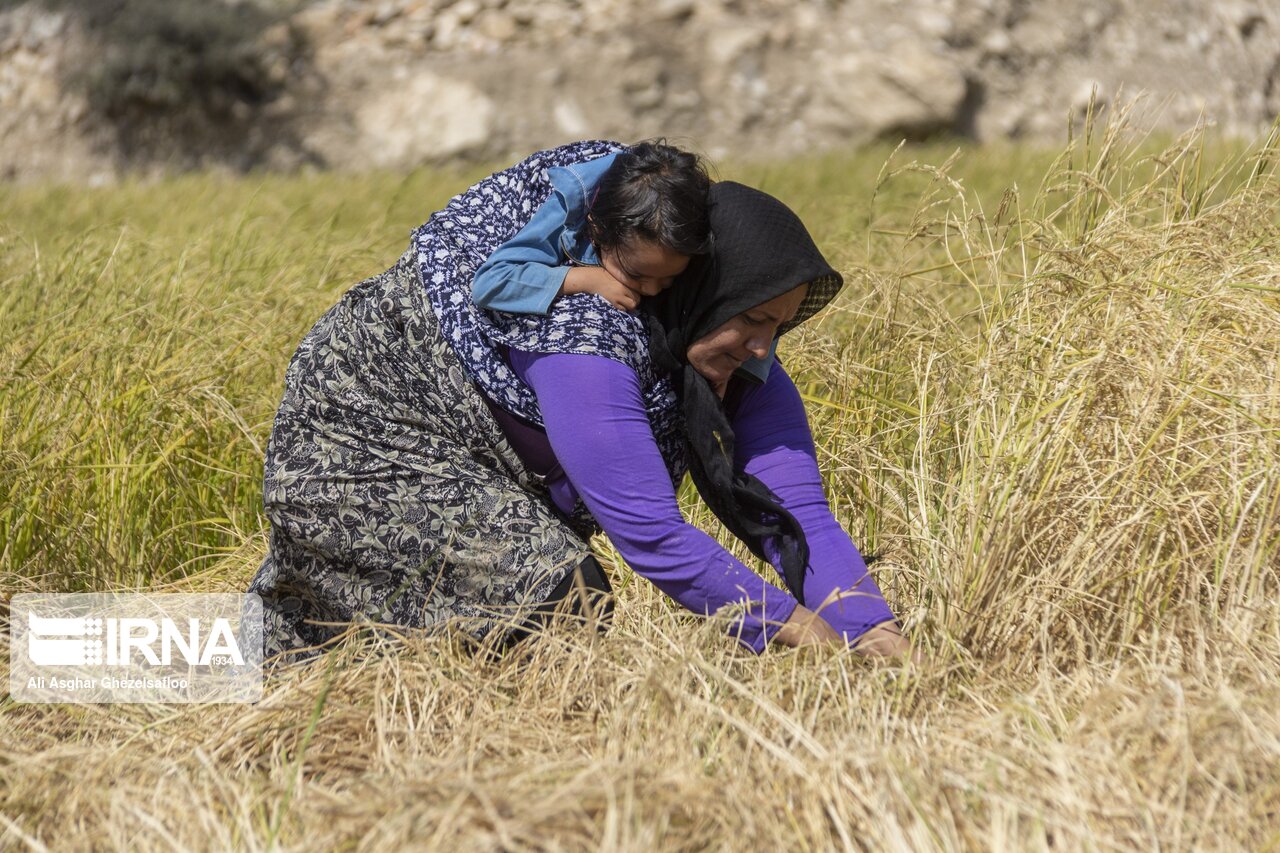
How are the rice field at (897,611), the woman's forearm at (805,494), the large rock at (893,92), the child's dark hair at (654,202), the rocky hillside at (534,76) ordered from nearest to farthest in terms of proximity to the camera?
the rice field at (897,611)
the child's dark hair at (654,202)
the woman's forearm at (805,494)
the large rock at (893,92)
the rocky hillside at (534,76)

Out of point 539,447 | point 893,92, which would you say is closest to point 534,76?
point 893,92

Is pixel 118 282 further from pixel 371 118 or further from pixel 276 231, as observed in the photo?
pixel 371 118

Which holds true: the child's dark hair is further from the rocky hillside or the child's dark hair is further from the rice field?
the rocky hillside

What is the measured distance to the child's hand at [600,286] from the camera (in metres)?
1.89

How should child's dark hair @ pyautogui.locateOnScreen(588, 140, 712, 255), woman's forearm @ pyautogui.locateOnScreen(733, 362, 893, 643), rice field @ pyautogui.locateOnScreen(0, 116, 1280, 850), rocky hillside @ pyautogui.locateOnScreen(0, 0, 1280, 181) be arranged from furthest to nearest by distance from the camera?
rocky hillside @ pyautogui.locateOnScreen(0, 0, 1280, 181), woman's forearm @ pyautogui.locateOnScreen(733, 362, 893, 643), child's dark hair @ pyautogui.locateOnScreen(588, 140, 712, 255), rice field @ pyautogui.locateOnScreen(0, 116, 1280, 850)

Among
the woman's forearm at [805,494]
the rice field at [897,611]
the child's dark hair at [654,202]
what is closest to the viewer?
the rice field at [897,611]

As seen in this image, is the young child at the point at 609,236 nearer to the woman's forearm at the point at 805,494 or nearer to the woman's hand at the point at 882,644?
the woman's forearm at the point at 805,494

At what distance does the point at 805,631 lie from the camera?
6.14ft

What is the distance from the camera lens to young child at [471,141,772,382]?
71.7 inches

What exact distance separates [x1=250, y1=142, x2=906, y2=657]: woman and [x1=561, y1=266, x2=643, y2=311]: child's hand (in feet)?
0.06

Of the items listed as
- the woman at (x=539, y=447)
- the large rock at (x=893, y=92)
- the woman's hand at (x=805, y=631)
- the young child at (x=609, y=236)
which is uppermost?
the young child at (x=609, y=236)

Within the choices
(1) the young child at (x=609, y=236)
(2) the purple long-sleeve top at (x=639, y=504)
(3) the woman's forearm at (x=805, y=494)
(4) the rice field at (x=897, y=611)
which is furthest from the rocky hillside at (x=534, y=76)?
(2) the purple long-sleeve top at (x=639, y=504)

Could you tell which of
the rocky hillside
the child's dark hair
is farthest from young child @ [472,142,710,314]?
the rocky hillside

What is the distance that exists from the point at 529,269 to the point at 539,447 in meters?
0.29
